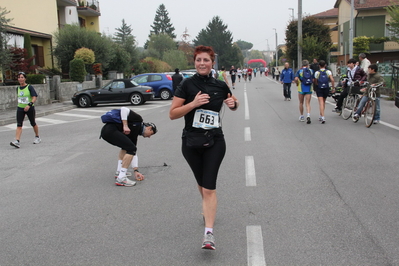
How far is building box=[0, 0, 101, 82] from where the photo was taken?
26.1 metres

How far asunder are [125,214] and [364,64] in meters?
13.4

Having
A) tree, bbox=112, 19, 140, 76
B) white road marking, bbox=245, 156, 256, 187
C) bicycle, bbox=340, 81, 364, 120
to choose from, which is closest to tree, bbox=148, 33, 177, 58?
tree, bbox=112, 19, 140, 76

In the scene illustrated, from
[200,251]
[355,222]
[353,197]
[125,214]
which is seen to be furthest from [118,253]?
[353,197]

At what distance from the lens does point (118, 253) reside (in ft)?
12.6

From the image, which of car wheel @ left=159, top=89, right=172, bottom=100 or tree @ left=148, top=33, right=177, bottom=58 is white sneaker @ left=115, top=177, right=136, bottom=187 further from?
tree @ left=148, top=33, right=177, bottom=58

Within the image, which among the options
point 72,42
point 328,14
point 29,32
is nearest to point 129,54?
point 72,42

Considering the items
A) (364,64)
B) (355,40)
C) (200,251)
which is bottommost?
(200,251)

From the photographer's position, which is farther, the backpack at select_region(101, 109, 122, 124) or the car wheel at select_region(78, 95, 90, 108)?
the car wheel at select_region(78, 95, 90, 108)

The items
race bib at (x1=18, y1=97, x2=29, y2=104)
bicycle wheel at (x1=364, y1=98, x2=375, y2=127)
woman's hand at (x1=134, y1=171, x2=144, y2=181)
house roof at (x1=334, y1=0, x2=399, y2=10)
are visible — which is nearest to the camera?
woman's hand at (x1=134, y1=171, x2=144, y2=181)

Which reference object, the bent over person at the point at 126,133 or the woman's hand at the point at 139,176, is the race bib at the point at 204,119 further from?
the woman's hand at the point at 139,176

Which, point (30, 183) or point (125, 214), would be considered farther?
point (30, 183)

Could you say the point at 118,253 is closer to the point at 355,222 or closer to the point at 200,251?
the point at 200,251

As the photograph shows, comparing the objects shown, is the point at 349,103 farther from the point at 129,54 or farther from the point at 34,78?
the point at 129,54

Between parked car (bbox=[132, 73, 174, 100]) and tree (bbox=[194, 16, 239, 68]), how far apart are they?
10062cm
